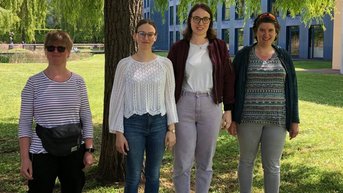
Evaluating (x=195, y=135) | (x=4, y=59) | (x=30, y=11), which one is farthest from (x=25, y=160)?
(x=4, y=59)

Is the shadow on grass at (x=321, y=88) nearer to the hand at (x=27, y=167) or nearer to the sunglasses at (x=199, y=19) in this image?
the sunglasses at (x=199, y=19)

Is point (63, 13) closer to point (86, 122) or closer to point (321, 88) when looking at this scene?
point (86, 122)

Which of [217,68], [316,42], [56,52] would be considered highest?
[316,42]

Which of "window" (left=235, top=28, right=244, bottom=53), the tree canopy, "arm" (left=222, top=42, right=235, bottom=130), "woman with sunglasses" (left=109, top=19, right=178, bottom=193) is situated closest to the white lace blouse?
"woman with sunglasses" (left=109, top=19, right=178, bottom=193)

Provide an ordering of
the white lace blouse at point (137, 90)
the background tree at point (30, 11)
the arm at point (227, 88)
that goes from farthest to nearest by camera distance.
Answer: the background tree at point (30, 11) < the arm at point (227, 88) < the white lace blouse at point (137, 90)

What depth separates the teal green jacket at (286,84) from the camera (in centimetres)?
379

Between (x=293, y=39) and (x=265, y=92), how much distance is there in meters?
30.8

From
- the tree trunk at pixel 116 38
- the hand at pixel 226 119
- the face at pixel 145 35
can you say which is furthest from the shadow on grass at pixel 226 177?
the face at pixel 145 35

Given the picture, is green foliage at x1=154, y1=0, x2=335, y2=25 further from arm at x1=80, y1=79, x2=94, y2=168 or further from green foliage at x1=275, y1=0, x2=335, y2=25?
arm at x1=80, y1=79, x2=94, y2=168

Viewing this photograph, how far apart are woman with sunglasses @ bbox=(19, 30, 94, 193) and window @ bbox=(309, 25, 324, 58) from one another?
29708 millimetres

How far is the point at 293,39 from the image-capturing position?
109 feet

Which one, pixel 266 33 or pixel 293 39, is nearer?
pixel 266 33

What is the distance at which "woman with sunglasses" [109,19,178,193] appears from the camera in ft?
11.0

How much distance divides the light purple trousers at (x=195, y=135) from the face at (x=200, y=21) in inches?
20.6
